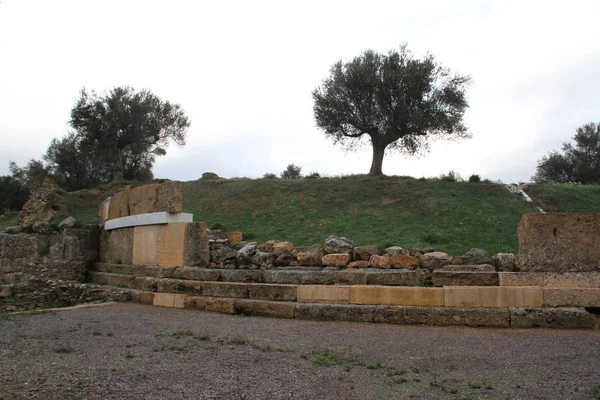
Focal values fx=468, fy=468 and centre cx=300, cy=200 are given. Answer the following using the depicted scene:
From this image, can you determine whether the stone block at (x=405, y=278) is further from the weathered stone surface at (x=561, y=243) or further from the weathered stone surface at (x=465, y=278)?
the weathered stone surface at (x=561, y=243)

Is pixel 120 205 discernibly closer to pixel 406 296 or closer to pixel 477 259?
pixel 406 296

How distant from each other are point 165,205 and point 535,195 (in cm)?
1883

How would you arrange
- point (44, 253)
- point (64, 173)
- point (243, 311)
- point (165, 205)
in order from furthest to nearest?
1. point (64, 173)
2. point (44, 253)
3. point (165, 205)
4. point (243, 311)

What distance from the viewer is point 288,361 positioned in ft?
14.8

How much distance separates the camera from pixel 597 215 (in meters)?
6.63

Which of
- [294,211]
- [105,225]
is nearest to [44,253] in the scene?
[105,225]

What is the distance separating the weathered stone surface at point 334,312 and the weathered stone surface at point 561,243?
2358 mm

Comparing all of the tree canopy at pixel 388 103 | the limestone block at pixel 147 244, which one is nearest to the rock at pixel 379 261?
the limestone block at pixel 147 244

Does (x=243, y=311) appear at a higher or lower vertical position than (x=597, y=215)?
lower

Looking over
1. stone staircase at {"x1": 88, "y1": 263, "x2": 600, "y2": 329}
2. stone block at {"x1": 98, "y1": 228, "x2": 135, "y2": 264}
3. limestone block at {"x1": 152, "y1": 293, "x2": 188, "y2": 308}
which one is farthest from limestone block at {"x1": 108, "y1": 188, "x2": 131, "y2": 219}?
stone staircase at {"x1": 88, "y1": 263, "x2": 600, "y2": 329}

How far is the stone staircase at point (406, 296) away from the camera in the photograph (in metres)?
6.23

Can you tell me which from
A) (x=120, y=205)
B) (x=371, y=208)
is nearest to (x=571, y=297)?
(x=120, y=205)

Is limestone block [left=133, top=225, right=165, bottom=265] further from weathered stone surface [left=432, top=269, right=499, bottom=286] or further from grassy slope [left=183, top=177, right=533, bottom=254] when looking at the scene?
grassy slope [left=183, top=177, right=533, bottom=254]

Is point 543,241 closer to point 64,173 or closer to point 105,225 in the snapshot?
point 105,225
